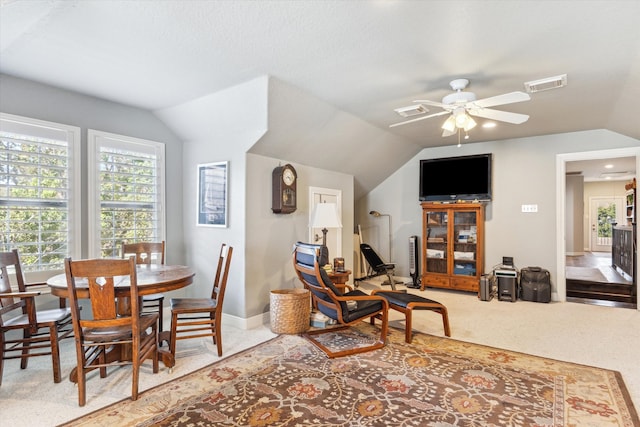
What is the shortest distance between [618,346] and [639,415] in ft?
4.84

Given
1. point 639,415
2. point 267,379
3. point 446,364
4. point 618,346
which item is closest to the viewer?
point 639,415

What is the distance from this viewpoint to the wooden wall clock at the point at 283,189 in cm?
425

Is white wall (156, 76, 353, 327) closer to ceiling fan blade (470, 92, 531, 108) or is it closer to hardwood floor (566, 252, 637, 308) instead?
ceiling fan blade (470, 92, 531, 108)

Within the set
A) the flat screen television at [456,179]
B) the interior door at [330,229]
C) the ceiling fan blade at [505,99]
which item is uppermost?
the ceiling fan blade at [505,99]

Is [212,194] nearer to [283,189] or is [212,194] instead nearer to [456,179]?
[283,189]

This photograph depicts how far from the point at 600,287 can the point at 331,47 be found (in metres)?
6.37

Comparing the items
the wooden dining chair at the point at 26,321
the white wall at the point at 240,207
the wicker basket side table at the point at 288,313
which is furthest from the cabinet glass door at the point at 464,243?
the wooden dining chair at the point at 26,321

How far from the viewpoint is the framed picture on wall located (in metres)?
4.18

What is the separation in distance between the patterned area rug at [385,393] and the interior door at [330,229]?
2.11 m

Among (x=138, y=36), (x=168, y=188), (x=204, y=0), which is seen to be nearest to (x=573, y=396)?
(x=204, y=0)

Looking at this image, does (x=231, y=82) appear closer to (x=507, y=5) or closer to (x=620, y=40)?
(x=507, y=5)

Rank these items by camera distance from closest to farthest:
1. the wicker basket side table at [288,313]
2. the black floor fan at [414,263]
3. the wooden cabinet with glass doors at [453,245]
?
the wicker basket side table at [288,313]
the wooden cabinet with glass doors at [453,245]
the black floor fan at [414,263]

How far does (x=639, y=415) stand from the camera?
224cm

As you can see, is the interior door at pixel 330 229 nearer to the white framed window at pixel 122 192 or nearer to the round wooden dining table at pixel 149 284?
the white framed window at pixel 122 192
